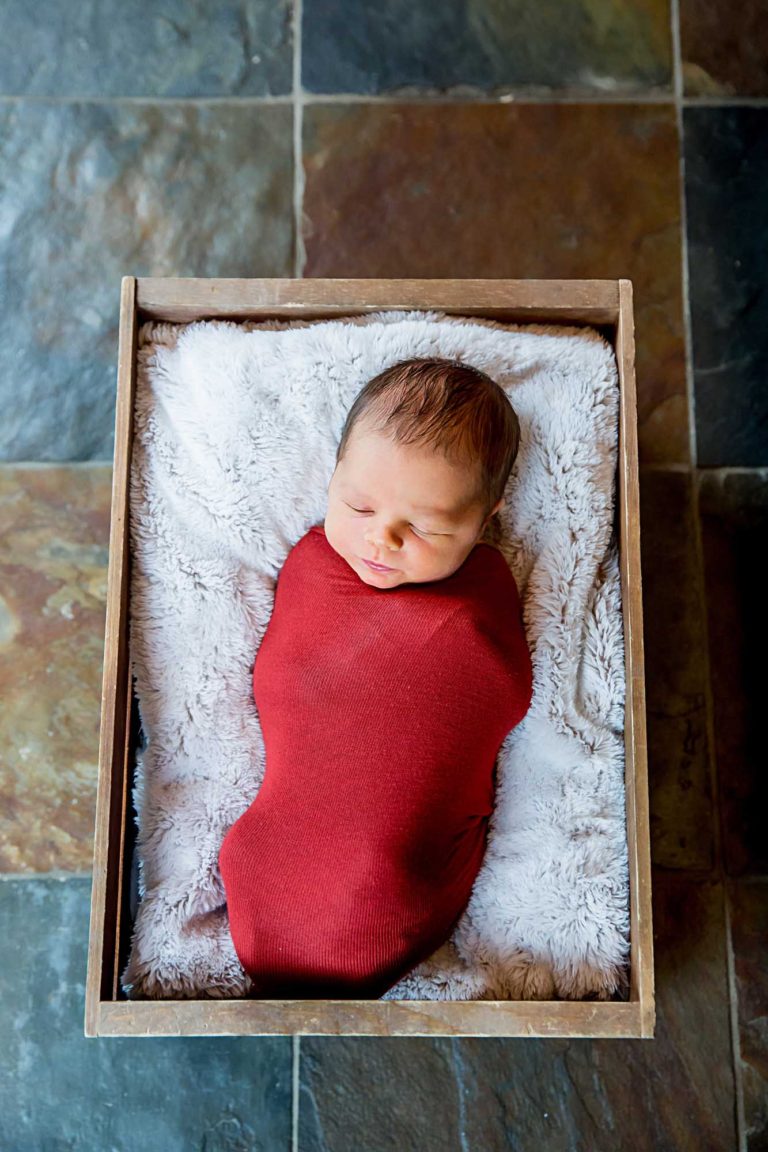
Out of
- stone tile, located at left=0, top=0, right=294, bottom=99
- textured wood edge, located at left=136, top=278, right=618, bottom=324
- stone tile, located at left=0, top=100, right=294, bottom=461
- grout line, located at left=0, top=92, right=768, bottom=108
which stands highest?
stone tile, located at left=0, top=0, right=294, bottom=99

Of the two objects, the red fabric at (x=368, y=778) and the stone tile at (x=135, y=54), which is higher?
the stone tile at (x=135, y=54)

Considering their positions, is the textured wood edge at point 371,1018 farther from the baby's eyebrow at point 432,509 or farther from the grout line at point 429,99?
the grout line at point 429,99

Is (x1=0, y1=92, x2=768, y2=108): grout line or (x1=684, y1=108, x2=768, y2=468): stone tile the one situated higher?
(x1=0, y1=92, x2=768, y2=108): grout line

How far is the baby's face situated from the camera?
93 centimetres

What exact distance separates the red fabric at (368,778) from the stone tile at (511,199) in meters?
0.45

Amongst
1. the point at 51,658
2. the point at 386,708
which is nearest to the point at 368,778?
the point at 386,708

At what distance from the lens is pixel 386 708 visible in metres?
0.98

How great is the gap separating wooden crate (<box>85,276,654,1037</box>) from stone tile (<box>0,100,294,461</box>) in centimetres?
22

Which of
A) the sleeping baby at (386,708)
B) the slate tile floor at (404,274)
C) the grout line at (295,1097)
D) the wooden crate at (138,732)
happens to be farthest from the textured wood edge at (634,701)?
the grout line at (295,1097)

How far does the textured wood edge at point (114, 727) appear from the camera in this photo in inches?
36.8

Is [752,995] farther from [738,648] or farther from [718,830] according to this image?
[738,648]

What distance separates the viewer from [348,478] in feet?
3.14

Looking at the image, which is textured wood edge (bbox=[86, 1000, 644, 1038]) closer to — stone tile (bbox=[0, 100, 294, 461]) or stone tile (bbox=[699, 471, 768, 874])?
stone tile (bbox=[699, 471, 768, 874])

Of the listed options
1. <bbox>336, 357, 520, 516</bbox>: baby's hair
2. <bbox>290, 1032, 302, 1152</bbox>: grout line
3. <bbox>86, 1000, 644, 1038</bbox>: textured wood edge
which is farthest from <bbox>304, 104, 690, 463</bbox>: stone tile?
<bbox>290, 1032, 302, 1152</bbox>: grout line
